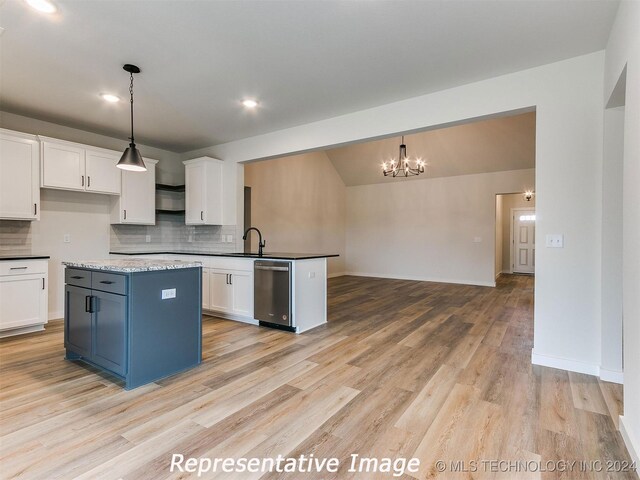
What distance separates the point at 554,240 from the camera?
283 cm

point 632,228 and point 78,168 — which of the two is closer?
point 632,228

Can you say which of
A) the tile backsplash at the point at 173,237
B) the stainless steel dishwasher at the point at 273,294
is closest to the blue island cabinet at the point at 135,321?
the stainless steel dishwasher at the point at 273,294

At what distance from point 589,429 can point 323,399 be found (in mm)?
1604

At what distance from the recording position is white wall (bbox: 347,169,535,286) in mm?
7660

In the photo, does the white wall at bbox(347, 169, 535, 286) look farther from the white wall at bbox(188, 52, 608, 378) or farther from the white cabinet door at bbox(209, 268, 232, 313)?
the white cabinet door at bbox(209, 268, 232, 313)

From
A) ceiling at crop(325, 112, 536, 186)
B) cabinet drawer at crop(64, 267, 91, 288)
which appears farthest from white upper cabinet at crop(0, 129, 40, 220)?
ceiling at crop(325, 112, 536, 186)

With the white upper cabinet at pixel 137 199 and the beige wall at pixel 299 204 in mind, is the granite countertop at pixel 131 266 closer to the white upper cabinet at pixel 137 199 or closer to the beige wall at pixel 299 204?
the white upper cabinet at pixel 137 199

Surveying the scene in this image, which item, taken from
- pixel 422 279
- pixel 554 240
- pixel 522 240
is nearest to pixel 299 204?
pixel 422 279

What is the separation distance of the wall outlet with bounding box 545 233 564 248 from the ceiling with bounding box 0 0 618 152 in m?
1.51

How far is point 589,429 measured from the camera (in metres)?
1.93

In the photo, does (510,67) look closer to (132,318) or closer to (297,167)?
(132,318)

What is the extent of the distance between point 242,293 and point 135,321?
1.88 m

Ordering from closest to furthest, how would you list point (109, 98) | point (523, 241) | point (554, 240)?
point (554, 240), point (109, 98), point (523, 241)

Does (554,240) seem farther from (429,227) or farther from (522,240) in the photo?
(522,240)
